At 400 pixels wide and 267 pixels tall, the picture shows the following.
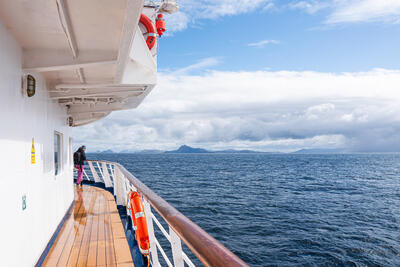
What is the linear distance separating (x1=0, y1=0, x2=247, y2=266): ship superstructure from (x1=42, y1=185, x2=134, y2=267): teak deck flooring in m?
0.17

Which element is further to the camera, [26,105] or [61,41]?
[26,105]

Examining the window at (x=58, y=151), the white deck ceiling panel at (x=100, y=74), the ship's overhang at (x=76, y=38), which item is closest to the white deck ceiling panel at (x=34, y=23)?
the ship's overhang at (x=76, y=38)

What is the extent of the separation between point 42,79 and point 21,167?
1.14 metres

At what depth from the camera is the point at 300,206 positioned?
48.8 feet

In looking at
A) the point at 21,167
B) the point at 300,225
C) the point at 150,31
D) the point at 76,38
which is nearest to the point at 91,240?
the point at 21,167

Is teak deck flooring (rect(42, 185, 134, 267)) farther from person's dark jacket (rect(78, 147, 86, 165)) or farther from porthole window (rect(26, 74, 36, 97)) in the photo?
person's dark jacket (rect(78, 147, 86, 165))

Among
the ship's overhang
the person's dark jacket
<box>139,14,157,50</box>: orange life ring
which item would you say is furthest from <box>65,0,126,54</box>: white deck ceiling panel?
the person's dark jacket

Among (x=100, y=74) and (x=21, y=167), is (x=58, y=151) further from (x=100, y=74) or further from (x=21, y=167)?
(x=21, y=167)

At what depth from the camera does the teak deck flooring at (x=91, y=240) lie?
272cm

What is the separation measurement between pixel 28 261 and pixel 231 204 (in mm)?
12966

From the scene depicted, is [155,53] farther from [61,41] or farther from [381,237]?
[381,237]

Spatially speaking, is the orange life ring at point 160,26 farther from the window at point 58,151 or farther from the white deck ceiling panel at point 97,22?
the white deck ceiling panel at point 97,22

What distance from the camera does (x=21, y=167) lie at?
2.17 metres

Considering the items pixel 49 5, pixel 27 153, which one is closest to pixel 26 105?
pixel 27 153
